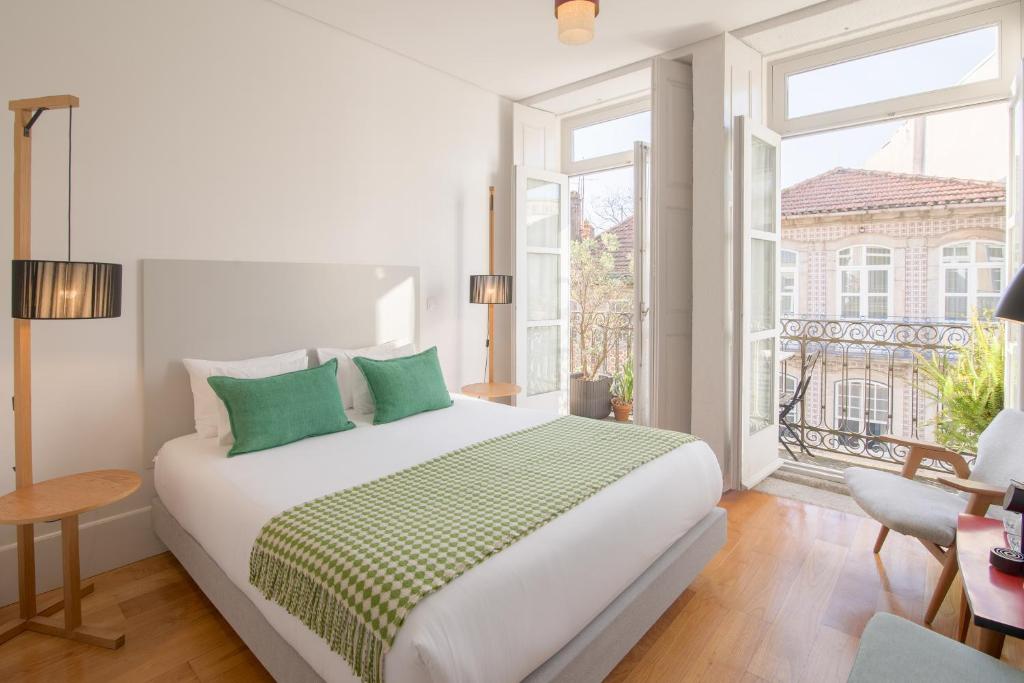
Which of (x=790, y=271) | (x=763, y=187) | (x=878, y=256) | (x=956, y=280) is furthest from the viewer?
(x=790, y=271)

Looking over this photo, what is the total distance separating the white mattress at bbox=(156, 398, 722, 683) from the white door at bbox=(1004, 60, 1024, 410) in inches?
61.7

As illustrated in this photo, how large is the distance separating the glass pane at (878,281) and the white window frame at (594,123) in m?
3.87

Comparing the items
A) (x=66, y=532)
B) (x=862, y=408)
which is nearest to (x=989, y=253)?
(x=862, y=408)

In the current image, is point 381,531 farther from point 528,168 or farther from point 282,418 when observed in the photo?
point 528,168

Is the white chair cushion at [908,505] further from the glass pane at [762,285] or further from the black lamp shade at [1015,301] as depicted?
the glass pane at [762,285]

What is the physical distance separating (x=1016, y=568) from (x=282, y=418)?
270 cm

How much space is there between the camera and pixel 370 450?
2.54 meters

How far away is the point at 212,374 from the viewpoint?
9.19 feet

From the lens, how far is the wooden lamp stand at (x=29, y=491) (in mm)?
2090

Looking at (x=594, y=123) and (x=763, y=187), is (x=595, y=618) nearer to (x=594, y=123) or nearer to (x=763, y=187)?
(x=763, y=187)

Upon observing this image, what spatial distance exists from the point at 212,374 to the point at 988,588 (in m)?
3.10

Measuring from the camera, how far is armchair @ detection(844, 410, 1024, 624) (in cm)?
217

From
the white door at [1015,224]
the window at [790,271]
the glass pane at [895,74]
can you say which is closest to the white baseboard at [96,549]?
the white door at [1015,224]

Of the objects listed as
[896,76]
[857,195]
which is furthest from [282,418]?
[857,195]
